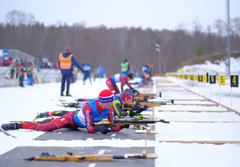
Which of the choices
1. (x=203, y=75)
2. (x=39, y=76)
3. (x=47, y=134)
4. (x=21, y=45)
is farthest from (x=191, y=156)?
(x=21, y=45)

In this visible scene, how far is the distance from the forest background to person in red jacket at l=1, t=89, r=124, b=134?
82.5 m

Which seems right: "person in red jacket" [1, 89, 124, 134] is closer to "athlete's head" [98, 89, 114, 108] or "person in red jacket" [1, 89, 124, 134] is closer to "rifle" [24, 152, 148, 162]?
"athlete's head" [98, 89, 114, 108]

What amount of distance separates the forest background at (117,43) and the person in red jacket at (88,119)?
271 feet

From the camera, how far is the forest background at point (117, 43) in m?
93.6

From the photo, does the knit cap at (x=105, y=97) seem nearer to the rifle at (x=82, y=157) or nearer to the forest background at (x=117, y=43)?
the rifle at (x=82, y=157)

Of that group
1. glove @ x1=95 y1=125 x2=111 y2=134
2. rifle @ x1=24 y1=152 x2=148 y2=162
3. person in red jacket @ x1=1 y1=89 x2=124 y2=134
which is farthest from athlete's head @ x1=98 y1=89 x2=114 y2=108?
rifle @ x1=24 y1=152 x2=148 y2=162

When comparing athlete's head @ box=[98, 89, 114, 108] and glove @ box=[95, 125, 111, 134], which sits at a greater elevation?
athlete's head @ box=[98, 89, 114, 108]

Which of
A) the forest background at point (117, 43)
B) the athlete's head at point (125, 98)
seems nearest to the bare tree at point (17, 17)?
the forest background at point (117, 43)

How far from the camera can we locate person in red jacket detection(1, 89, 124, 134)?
690cm

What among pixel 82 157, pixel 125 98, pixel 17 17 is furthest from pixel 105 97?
pixel 17 17

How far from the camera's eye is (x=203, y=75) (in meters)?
18.0

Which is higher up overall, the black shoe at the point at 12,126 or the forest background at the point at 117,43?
the forest background at the point at 117,43

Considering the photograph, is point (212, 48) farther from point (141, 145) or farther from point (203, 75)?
point (141, 145)

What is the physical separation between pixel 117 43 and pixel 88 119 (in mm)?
102039
